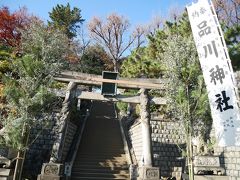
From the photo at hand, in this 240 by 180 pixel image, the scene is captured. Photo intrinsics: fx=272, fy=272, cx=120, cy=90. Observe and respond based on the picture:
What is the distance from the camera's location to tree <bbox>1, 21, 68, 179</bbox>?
407 inches

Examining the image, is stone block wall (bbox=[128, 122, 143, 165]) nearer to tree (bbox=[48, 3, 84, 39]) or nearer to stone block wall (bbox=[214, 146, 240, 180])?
stone block wall (bbox=[214, 146, 240, 180])

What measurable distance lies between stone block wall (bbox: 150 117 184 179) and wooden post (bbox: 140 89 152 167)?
8.65 feet

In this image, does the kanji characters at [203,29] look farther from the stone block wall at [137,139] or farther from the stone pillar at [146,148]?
the stone block wall at [137,139]

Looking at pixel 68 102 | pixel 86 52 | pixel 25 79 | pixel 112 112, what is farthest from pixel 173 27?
pixel 86 52

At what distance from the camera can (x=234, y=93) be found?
1006 centimetres

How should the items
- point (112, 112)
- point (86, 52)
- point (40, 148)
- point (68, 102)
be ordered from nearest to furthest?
point (68, 102), point (40, 148), point (112, 112), point (86, 52)

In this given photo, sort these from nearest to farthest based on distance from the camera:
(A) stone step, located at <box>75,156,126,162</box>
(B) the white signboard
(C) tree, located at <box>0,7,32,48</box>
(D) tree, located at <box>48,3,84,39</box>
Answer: (B) the white signboard, (A) stone step, located at <box>75,156,126,162</box>, (C) tree, located at <box>0,7,32,48</box>, (D) tree, located at <box>48,3,84,39</box>

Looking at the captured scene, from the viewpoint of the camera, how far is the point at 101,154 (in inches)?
626

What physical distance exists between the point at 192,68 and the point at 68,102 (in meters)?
6.71

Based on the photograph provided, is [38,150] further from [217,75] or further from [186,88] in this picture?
[217,75]

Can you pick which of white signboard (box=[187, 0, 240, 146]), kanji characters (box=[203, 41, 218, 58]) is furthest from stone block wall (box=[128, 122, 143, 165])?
kanji characters (box=[203, 41, 218, 58])

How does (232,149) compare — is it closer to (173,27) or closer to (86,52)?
(173,27)

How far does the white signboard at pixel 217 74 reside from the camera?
991 centimetres

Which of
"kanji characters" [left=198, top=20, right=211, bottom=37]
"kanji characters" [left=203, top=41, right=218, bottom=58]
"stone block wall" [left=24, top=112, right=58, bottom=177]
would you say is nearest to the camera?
"kanji characters" [left=203, top=41, right=218, bottom=58]
